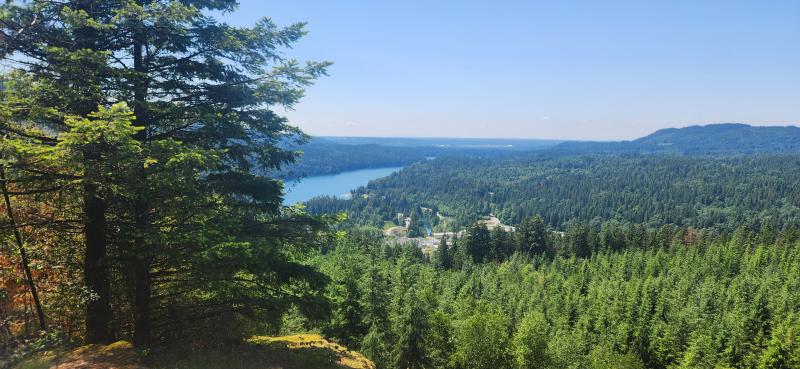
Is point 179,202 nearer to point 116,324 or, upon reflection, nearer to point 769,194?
point 116,324

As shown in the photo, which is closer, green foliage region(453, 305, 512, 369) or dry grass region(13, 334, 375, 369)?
dry grass region(13, 334, 375, 369)

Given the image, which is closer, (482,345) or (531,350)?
(482,345)

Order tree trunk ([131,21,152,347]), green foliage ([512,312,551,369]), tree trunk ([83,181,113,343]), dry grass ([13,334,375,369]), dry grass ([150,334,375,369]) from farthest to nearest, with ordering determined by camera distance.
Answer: green foliage ([512,312,551,369]) → dry grass ([150,334,375,369]) → tree trunk ([83,181,113,343]) → tree trunk ([131,21,152,347]) → dry grass ([13,334,375,369])

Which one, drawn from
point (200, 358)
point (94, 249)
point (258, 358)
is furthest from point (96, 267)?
point (258, 358)

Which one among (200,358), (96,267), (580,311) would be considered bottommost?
(580,311)

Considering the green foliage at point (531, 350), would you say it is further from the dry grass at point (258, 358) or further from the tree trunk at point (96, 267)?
the tree trunk at point (96, 267)

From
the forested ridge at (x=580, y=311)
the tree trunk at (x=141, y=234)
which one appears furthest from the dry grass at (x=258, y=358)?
the forested ridge at (x=580, y=311)

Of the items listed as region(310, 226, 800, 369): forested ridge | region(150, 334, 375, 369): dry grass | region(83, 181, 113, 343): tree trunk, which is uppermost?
region(83, 181, 113, 343): tree trunk

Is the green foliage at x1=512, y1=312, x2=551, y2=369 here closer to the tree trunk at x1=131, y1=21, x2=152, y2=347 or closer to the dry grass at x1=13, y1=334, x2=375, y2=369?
the dry grass at x1=13, y1=334, x2=375, y2=369

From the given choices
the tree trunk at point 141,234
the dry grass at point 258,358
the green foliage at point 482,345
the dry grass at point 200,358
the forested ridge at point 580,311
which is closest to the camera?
the dry grass at point 200,358

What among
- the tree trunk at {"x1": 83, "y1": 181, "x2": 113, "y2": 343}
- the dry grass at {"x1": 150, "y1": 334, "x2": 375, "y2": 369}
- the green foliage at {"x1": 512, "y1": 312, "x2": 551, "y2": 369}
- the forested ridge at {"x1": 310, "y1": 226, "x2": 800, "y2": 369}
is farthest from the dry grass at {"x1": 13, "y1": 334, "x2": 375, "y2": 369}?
the green foliage at {"x1": 512, "y1": 312, "x2": 551, "y2": 369}

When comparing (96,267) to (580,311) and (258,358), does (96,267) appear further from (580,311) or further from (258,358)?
(580,311)

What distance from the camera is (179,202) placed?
35.2 feet

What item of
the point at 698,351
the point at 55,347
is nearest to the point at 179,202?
the point at 55,347
